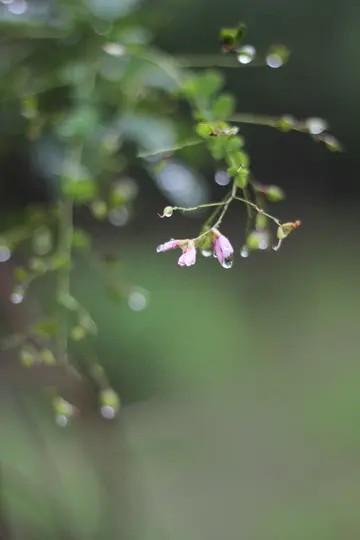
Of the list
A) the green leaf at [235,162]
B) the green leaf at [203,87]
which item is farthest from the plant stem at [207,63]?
the green leaf at [235,162]

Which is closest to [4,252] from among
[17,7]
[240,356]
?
[17,7]

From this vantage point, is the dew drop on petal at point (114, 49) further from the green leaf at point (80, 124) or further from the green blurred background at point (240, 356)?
the green blurred background at point (240, 356)

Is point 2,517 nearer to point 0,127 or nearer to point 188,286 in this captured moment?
point 0,127

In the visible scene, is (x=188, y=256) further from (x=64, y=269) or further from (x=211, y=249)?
(x=64, y=269)

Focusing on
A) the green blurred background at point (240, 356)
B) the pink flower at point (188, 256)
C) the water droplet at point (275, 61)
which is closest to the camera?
the pink flower at point (188, 256)

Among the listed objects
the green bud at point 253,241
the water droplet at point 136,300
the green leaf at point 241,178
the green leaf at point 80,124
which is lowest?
the green bud at point 253,241

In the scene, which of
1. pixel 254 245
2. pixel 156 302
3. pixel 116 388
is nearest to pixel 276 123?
pixel 254 245

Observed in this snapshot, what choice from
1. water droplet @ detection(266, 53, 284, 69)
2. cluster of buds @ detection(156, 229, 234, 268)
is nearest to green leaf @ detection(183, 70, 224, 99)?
water droplet @ detection(266, 53, 284, 69)
